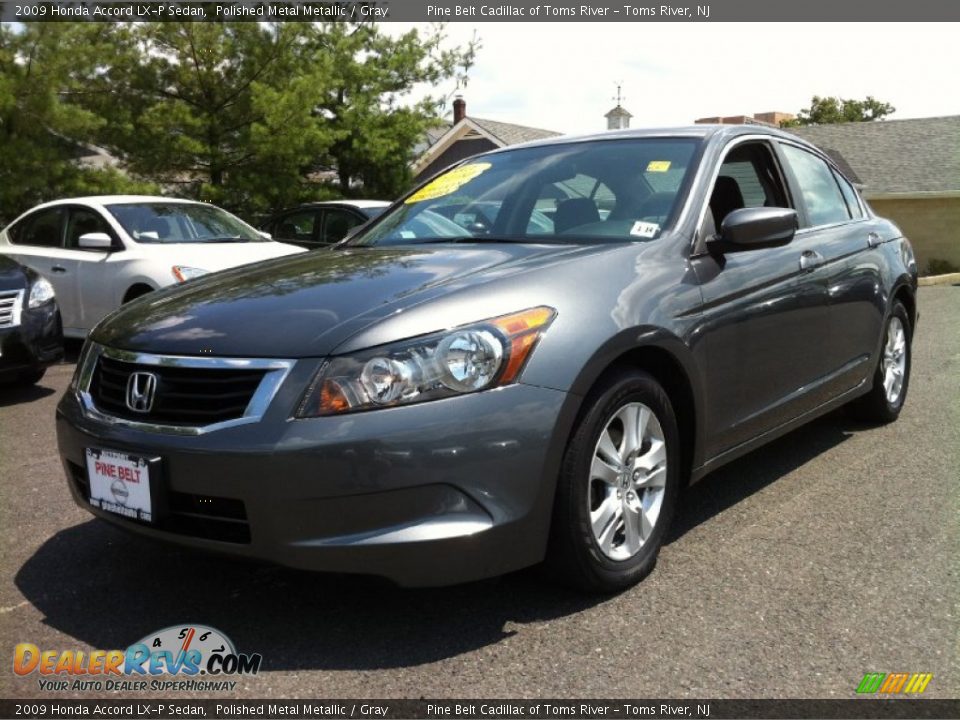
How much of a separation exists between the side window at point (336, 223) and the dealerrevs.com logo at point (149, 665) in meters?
9.04

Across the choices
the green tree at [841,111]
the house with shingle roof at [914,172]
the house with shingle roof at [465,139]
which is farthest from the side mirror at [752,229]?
the green tree at [841,111]

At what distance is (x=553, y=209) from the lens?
13.0 ft

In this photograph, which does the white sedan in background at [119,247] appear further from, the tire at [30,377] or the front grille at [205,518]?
the front grille at [205,518]

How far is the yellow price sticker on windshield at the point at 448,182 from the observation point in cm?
450

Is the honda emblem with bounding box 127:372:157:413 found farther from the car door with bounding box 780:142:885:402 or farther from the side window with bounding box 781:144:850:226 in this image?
the side window with bounding box 781:144:850:226

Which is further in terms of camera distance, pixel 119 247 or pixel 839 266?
pixel 119 247

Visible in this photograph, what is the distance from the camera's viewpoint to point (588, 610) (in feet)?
10.1

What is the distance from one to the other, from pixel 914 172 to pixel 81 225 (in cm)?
2824

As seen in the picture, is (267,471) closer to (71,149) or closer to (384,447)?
(384,447)

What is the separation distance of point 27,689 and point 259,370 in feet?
3.53

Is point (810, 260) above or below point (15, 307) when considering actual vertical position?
above

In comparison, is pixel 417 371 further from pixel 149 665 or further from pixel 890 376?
pixel 890 376

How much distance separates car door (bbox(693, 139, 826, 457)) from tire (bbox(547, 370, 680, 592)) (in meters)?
0.33

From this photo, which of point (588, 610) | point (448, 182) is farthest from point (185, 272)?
point (588, 610)
